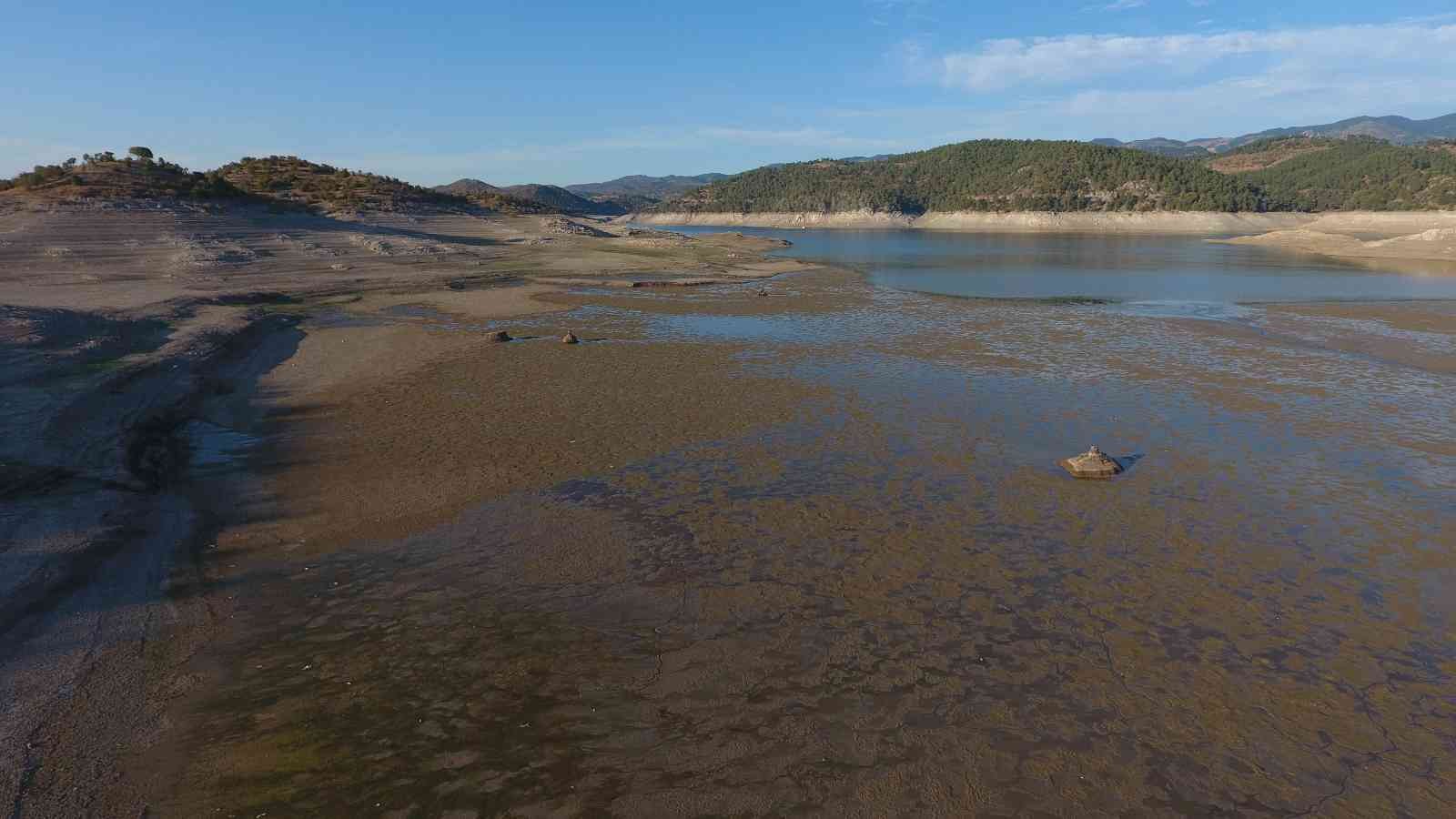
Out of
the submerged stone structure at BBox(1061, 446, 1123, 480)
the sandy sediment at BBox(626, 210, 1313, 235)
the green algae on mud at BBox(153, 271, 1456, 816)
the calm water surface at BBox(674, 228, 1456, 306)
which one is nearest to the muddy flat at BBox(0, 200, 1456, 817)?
the green algae on mud at BBox(153, 271, 1456, 816)

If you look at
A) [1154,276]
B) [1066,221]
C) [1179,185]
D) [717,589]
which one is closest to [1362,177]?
[1179,185]

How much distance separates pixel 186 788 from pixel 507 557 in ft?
15.3

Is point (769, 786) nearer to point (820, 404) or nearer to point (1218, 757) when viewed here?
point (1218, 757)

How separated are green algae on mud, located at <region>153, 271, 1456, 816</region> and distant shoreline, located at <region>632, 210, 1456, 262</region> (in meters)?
67.7

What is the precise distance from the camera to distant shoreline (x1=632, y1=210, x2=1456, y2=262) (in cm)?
6588

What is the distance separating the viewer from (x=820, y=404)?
18.2 m

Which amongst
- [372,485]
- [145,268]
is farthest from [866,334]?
[145,268]

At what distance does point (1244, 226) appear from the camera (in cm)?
12112

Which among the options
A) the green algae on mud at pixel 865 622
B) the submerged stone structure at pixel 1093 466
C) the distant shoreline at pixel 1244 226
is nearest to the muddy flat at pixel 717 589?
the green algae on mud at pixel 865 622

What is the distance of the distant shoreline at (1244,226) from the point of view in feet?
216

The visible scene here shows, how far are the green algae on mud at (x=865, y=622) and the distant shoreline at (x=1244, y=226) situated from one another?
67.7 metres

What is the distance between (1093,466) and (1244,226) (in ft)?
456

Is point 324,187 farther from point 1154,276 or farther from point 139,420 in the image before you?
point 1154,276

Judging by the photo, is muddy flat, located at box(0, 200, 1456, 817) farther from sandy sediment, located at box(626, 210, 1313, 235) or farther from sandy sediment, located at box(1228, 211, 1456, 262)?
sandy sediment, located at box(626, 210, 1313, 235)
